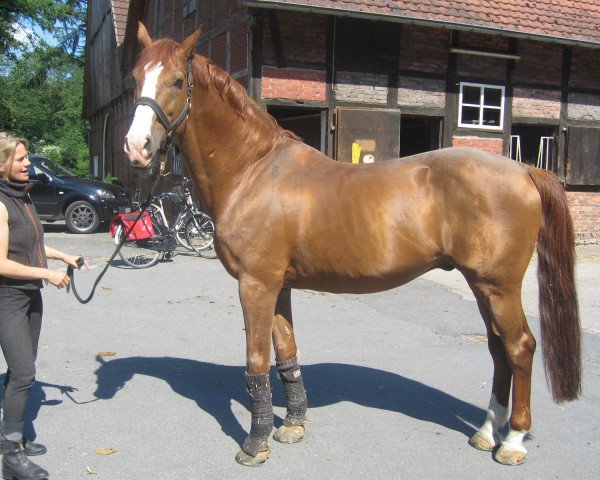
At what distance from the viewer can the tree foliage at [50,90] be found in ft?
94.2

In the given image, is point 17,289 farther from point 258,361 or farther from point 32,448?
point 258,361

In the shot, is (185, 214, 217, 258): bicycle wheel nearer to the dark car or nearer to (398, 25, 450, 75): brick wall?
the dark car

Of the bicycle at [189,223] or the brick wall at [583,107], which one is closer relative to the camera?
the bicycle at [189,223]

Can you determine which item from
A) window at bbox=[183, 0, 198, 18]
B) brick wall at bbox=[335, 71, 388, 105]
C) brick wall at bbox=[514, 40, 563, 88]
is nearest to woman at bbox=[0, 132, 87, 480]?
brick wall at bbox=[335, 71, 388, 105]

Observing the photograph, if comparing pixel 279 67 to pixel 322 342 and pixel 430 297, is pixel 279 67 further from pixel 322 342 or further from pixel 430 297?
pixel 322 342

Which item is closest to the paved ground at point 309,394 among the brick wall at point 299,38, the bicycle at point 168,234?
the bicycle at point 168,234

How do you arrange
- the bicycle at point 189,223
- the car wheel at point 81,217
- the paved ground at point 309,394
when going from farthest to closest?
1. the car wheel at point 81,217
2. the bicycle at point 189,223
3. the paved ground at point 309,394

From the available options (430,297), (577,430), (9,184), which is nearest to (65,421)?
(9,184)

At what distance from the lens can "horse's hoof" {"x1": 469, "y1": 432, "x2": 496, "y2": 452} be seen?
11.6 ft

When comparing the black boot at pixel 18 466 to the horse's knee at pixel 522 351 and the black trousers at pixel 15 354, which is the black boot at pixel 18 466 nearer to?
the black trousers at pixel 15 354

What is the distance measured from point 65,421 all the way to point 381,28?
9.95 metres

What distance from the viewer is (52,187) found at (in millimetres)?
14375

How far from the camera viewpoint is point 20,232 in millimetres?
3227

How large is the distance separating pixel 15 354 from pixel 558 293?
10.0 feet
